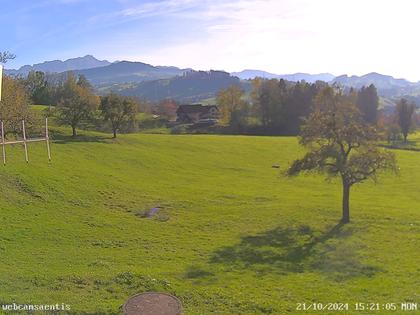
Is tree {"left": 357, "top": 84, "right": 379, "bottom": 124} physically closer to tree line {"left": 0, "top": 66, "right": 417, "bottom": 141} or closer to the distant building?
tree line {"left": 0, "top": 66, "right": 417, "bottom": 141}

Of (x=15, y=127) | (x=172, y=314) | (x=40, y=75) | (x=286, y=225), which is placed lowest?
(x=286, y=225)

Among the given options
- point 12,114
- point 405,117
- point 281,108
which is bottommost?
point 405,117

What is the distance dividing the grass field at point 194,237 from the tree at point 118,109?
11.4m

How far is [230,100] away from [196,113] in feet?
81.7

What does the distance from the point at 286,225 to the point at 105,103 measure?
151 ft

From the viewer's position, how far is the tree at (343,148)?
38781 mm

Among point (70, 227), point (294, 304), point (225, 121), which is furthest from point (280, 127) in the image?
point (294, 304)

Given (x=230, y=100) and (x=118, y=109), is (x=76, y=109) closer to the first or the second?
(x=118, y=109)

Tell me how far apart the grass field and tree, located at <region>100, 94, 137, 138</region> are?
447 inches

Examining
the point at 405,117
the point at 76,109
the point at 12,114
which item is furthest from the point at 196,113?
the point at 12,114

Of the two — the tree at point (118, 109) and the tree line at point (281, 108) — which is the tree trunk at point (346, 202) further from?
the tree line at point (281, 108)

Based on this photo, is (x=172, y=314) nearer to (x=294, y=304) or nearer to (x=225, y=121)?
(x=294, y=304)

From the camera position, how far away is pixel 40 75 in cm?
14825

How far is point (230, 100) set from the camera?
142 meters
